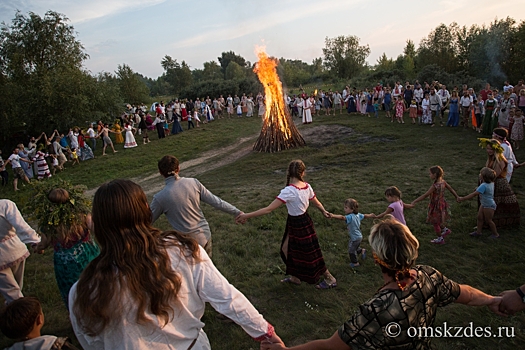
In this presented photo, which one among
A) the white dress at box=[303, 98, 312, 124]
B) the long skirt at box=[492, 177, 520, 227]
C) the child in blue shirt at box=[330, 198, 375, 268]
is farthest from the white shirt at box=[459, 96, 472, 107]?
the child in blue shirt at box=[330, 198, 375, 268]

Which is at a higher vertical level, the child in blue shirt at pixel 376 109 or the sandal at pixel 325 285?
the child in blue shirt at pixel 376 109

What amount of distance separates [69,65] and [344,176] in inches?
948

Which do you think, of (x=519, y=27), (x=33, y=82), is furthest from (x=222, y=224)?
(x=519, y=27)

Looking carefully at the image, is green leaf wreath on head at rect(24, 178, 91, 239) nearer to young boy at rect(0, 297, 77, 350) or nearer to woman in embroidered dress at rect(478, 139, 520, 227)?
young boy at rect(0, 297, 77, 350)

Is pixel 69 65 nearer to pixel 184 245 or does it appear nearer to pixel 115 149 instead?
pixel 115 149

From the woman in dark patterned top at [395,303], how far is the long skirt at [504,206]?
5015 mm

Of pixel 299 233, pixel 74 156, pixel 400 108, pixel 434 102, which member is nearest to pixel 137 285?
pixel 299 233

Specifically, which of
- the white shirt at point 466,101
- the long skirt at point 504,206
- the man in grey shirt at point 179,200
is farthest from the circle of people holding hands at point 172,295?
the white shirt at point 466,101

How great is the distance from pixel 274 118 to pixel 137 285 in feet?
48.5

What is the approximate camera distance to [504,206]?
634cm

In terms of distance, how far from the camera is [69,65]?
2627 cm

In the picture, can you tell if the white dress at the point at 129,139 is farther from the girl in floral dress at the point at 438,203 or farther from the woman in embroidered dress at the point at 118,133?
the girl in floral dress at the point at 438,203

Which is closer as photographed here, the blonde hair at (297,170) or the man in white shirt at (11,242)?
the man in white shirt at (11,242)

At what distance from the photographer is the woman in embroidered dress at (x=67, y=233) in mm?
4133
